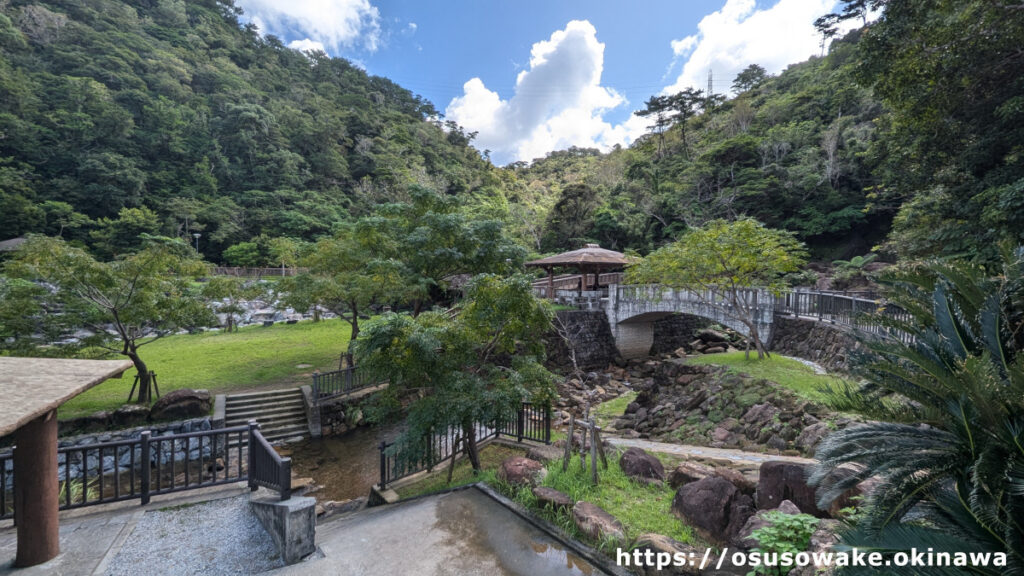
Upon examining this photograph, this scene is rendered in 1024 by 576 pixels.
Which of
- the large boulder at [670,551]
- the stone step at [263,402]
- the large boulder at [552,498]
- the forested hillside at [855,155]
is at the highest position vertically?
the forested hillside at [855,155]

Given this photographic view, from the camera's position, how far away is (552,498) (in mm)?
4738

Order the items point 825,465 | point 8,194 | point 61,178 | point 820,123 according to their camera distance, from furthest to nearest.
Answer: point 61,178 < point 820,123 < point 8,194 < point 825,465

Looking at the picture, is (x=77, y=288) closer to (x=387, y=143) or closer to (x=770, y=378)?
(x=770, y=378)

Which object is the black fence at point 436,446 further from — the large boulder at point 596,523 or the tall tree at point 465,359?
the large boulder at point 596,523

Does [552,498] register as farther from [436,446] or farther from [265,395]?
[265,395]

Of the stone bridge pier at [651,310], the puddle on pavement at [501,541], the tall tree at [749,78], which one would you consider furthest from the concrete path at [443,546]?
the tall tree at [749,78]

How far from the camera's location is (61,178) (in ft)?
99.0

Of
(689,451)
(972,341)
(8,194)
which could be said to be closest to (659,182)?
(689,451)

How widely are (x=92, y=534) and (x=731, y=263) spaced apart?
12966mm

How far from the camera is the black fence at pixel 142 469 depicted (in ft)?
15.6

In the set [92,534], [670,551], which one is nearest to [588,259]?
[670,551]

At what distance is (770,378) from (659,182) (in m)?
25.8

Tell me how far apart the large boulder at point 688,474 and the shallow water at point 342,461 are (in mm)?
5964

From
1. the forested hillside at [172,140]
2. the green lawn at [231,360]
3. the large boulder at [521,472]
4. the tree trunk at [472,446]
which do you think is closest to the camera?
the large boulder at [521,472]
